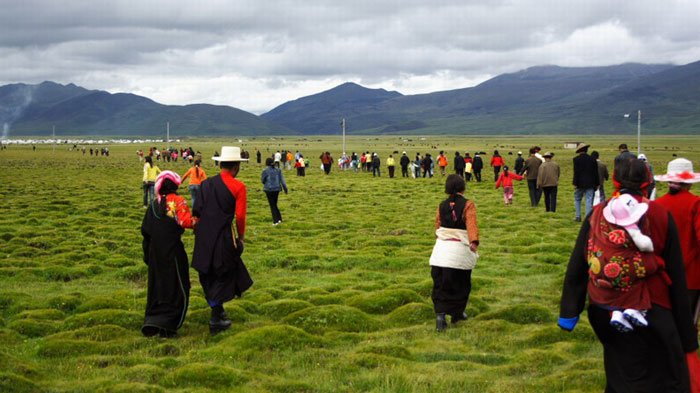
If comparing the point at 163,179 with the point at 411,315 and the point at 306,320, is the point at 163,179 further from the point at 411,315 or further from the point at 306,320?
the point at 411,315

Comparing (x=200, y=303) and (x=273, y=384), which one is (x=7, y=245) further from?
(x=273, y=384)

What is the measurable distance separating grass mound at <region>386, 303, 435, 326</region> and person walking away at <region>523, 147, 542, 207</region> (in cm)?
1604

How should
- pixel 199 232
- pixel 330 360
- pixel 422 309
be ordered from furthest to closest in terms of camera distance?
pixel 422 309, pixel 199 232, pixel 330 360

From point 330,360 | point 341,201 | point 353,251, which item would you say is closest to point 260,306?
point 330,360

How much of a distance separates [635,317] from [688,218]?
2564mm

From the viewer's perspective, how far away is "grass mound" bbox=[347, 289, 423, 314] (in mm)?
12141

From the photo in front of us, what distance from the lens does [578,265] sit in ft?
21.7

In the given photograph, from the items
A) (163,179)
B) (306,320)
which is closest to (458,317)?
(306,320)

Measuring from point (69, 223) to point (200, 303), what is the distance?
12.6 m

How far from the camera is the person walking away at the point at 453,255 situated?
35.2 ft

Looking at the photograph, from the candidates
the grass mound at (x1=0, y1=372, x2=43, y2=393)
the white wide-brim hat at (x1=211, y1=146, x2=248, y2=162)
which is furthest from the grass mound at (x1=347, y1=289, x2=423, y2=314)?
the grass mound at (x1=0, y1=372, x2=43, y2=393)

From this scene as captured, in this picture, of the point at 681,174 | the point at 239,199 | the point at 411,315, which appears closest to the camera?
the point at 681,174

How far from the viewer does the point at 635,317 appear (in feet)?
19.9

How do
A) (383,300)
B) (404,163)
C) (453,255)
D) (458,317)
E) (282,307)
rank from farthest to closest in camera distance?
1. (404,163)
2. (383,300)
3. (282,307)
4. (458,317)
5. (453,255)
